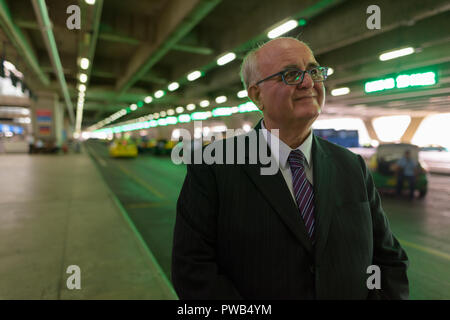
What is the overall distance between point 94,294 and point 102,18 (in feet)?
29.1

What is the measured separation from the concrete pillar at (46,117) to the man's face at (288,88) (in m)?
25.6

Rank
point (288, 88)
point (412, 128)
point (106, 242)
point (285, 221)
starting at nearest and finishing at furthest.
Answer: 1. point (285, 221)
2. point (288, 88)
3. point (106, 242)
4. point (412, 128)

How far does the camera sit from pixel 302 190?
1.38m

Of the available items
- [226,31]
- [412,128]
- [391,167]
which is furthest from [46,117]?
[412,128]

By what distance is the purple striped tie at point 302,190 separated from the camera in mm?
1311

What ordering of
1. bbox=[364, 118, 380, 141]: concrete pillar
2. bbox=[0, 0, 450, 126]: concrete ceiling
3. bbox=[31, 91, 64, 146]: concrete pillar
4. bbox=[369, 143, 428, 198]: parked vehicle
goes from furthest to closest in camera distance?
bbox=[364, 118, 380, 141]: concrete pillar → bbox=[31, 91, 64, 146]: concrete pillar → bbox=[369, 143, 428, 198]: parked vehicle → bbox=[0, 0, 450, 126]: concrete ceiling

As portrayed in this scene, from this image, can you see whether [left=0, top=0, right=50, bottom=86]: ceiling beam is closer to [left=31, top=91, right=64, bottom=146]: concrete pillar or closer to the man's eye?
the man's eye

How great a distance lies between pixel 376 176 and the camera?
359 inches

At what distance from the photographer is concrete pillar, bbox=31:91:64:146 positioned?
2244 centimetres

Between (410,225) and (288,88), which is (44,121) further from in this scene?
(288,88)

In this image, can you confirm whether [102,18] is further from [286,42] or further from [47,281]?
[286,42]

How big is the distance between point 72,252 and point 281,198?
3691 millimetres


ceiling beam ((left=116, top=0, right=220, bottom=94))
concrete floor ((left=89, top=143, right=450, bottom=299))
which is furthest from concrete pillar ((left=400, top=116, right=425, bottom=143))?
ceiling beam ((left=116, top=0, right=220, bottom=94))

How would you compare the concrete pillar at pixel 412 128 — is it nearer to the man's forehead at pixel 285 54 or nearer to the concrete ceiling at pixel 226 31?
the concrete ceiling at pixel 226 31
